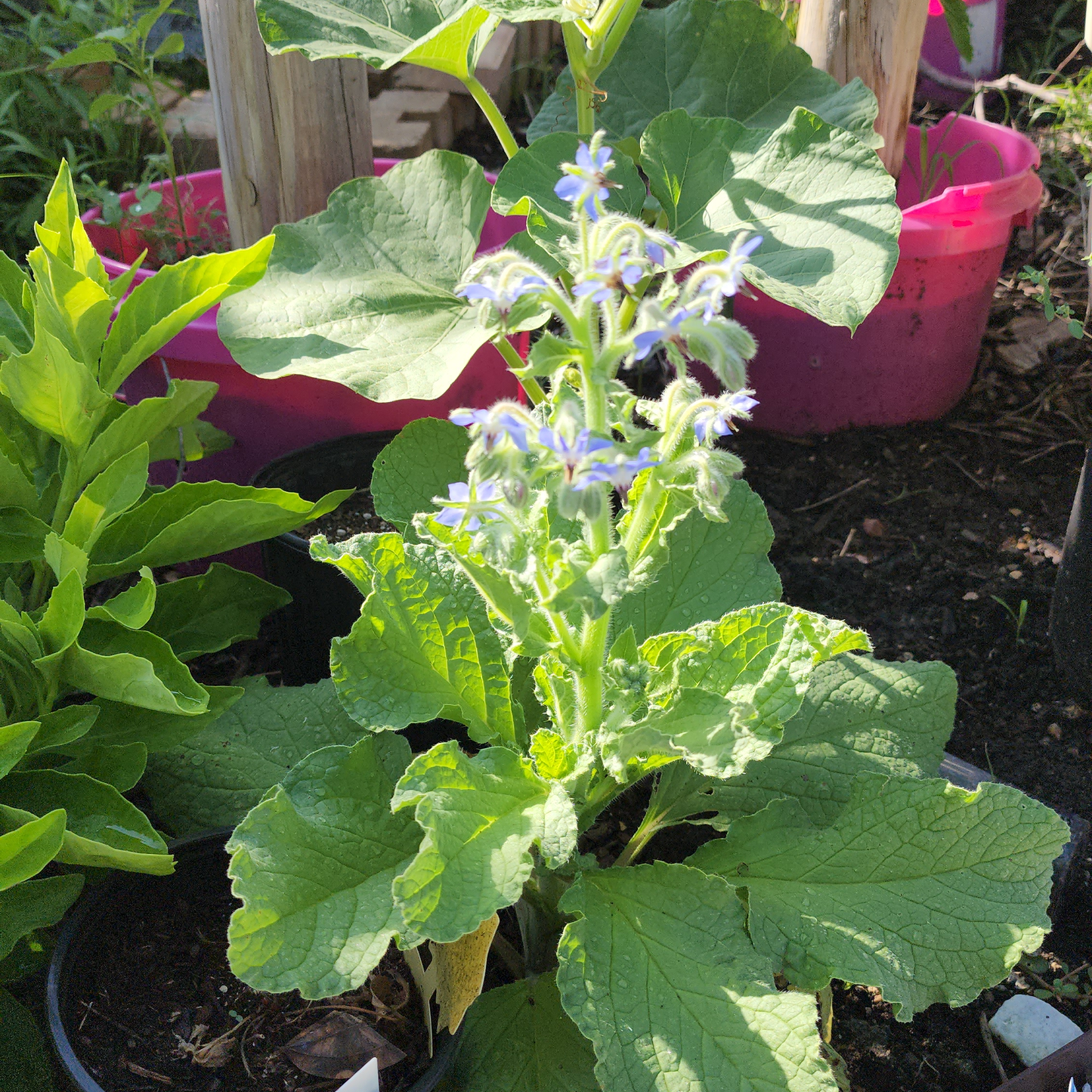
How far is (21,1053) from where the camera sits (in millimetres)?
1352

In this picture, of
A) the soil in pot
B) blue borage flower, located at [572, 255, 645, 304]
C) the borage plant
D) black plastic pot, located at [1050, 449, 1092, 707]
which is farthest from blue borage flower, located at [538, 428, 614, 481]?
black plastic pot, located at [1050, 449, 1092, 707]

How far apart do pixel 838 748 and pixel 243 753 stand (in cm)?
84

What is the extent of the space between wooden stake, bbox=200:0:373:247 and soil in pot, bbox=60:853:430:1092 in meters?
1.32

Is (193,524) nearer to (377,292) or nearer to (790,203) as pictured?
(377,292)

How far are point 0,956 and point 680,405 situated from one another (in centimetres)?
101

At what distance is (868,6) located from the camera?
2311 mm

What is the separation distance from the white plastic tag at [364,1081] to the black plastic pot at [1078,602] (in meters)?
1.43

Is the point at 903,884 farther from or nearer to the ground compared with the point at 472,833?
nearer to the ground

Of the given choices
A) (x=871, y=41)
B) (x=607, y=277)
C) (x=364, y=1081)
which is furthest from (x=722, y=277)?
(x=871, y=41)

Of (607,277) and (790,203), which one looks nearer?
(607,277)

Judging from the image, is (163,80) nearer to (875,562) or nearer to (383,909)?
(875,562)

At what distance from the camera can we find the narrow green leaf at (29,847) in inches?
45.4

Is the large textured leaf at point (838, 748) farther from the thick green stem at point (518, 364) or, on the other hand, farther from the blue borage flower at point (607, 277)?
the blue borage flower at point (607, 277)

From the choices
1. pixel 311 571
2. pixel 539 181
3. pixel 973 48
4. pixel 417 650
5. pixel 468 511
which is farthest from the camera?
pixel 973 48
